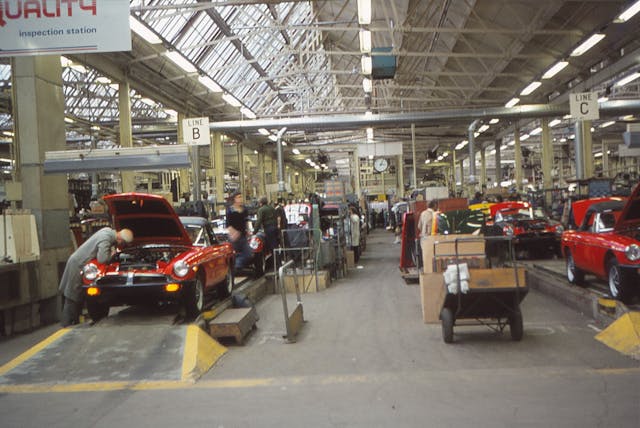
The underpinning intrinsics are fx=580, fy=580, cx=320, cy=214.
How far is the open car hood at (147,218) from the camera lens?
29.9ft

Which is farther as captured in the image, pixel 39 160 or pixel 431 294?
pixel 39 160

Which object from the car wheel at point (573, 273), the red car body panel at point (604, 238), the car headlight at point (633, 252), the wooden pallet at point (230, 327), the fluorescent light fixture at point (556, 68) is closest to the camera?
the wooden pallet at point (230, 327)

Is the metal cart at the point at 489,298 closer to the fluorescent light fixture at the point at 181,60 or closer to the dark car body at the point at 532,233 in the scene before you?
the dark car body at the point at 532,233

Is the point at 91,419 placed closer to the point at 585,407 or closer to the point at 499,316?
the point at 585,407

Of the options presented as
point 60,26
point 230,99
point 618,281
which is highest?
point 230,99

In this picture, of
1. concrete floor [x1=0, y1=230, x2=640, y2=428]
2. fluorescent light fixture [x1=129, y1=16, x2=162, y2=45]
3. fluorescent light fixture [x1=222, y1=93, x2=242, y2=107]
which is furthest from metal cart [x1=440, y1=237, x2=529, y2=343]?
fluorescent light fixture [x1=222, y1=93, x2=242, y2=107]

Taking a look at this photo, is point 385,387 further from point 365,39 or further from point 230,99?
point 230,99

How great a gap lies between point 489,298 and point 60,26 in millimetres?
6525

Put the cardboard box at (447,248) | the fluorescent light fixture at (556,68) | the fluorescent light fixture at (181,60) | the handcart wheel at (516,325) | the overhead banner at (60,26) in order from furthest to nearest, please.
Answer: the fluorescent light fixture at (556,68) → the fluorescent light fixture at (181,60) → the cardboard box at (447,248) → the handcart wheel at (516,325) → the overhead banner at (60,26)

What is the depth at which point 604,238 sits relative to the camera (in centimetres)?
964

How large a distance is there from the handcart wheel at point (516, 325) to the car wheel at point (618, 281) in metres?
2.07

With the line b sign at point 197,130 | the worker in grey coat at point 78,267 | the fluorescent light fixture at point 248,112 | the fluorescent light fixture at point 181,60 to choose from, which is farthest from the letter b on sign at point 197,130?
the worker in grey coat at point 78,267

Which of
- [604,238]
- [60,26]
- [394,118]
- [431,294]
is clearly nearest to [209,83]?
[394,118]

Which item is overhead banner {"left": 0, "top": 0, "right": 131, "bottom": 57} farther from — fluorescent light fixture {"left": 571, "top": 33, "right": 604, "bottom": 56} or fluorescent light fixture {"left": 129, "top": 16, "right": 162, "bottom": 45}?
fluorescent light fixture {"left": 571, "top": 33, "right": 604, "bottom": 56}
